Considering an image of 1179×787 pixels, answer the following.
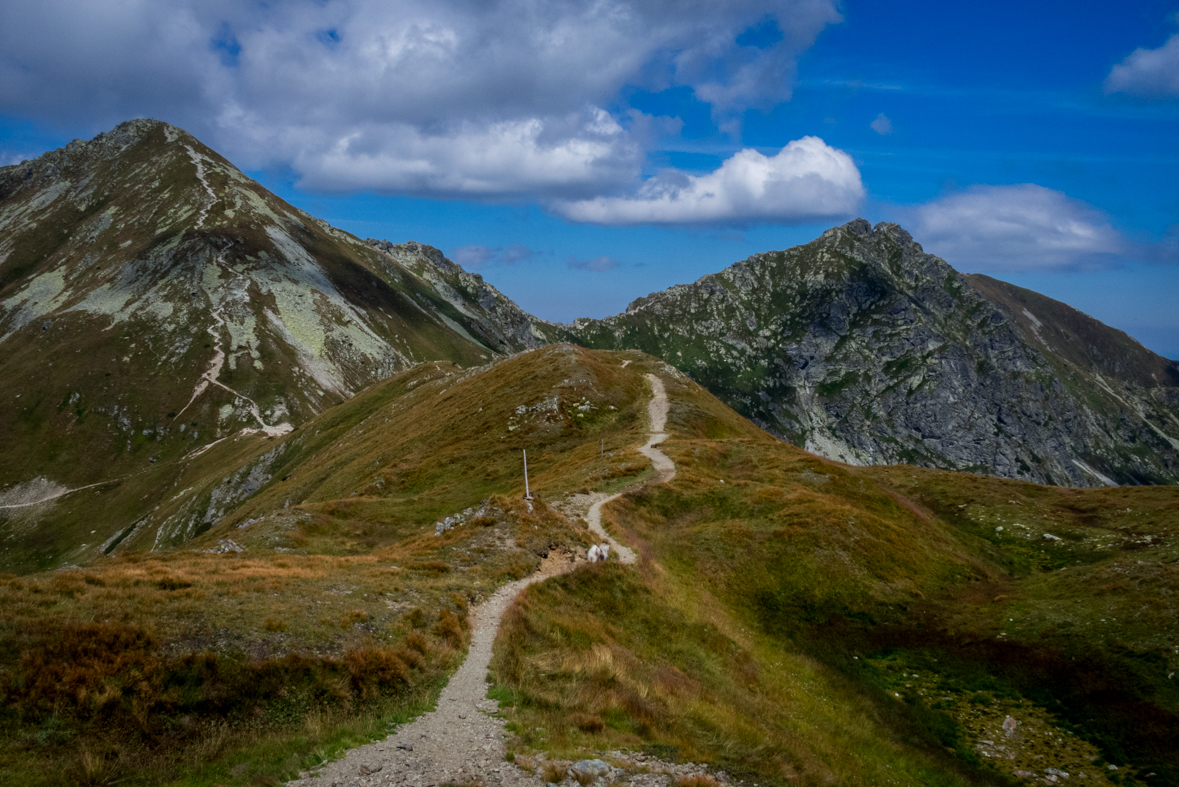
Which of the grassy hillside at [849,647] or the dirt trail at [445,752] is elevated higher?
the dirt trail at [445,752]

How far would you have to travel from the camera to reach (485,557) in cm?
2864

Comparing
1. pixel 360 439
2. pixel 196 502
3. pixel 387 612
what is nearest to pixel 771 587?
pixel 387 612

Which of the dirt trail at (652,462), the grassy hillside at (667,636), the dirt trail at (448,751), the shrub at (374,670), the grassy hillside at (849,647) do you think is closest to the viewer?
the dirt trail at (448,751)

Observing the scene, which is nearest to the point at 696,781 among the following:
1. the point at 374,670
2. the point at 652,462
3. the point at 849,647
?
the point at 374,670

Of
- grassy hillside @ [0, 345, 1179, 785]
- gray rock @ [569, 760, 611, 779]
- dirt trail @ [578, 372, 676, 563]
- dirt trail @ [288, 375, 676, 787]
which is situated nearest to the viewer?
dirt trail @ [288, 375, 676, 787]

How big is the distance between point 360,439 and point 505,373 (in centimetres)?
2797

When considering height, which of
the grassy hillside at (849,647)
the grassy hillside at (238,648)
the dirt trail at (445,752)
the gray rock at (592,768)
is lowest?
the grassy hillside at (849,647)

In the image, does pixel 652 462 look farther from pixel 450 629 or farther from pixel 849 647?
pixel 450 629

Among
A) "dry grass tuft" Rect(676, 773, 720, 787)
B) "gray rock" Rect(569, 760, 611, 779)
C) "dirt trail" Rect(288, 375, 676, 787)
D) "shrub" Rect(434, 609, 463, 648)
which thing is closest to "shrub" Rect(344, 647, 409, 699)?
"dirt trail" Rect(288, 375, 676, 787)

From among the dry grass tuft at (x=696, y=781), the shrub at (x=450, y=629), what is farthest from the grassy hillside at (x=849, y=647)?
the shrub at (x=450, y=629)

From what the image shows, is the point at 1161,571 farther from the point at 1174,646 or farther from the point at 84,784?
the point at 84,784

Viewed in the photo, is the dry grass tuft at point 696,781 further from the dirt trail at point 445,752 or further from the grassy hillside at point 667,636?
the dirt trail at point 445,752

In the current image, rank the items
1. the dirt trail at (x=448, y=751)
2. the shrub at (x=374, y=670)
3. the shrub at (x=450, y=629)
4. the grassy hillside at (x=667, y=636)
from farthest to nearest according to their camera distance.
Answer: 1. the shrub at (x=450, y=629)
2. the shrub at (x=374, y=670)
3. the grassy hillside at (x=667, y=636)
4. the dirt trail at (x=448, y=751)

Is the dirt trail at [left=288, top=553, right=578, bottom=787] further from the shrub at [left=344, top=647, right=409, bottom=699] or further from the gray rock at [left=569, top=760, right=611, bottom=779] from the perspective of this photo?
the shrub at [left=344, top=647, right=409, bottom=699]
